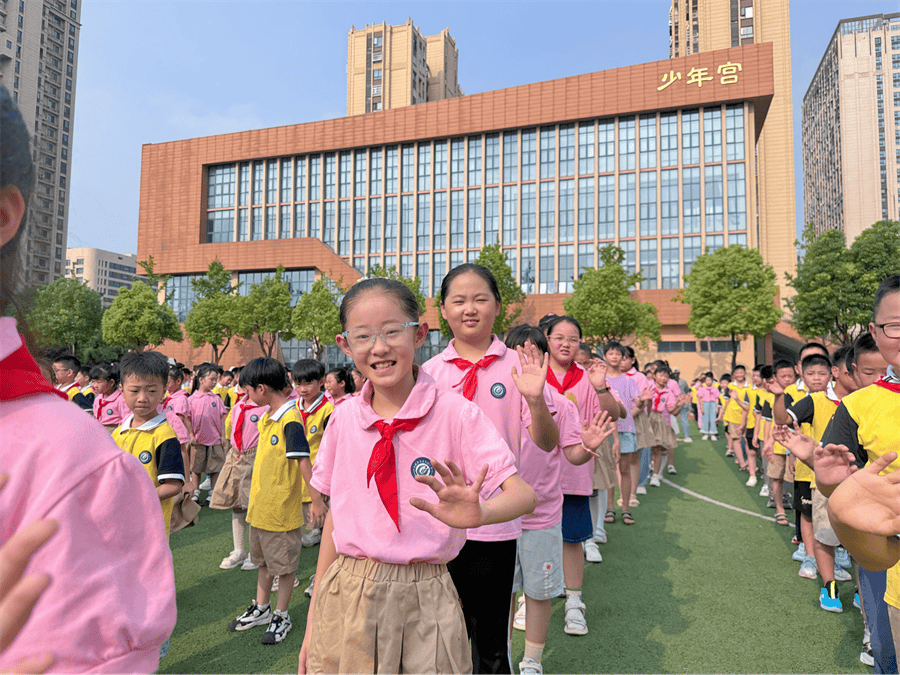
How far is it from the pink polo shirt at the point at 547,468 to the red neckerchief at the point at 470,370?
53cm

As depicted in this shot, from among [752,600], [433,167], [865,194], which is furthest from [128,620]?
[865,194]

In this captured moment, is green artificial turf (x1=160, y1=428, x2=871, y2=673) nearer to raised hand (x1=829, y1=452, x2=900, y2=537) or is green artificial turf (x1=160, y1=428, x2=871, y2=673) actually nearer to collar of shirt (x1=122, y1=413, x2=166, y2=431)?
collar of shirt (x1=122, y1=413, x2=166, y2=431)

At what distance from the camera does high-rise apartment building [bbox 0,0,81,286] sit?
0.78 m

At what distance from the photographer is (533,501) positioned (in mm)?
1592

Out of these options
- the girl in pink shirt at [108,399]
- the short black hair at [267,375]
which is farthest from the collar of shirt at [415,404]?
the girl in pink shirt at [108,399]

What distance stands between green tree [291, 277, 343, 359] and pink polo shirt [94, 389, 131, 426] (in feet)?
88.1

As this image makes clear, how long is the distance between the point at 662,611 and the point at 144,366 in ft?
13.3

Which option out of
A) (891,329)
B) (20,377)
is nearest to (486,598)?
(891,329)

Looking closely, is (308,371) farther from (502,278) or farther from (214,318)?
(214,318)

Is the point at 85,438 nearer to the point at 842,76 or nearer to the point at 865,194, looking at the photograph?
the point at 865,194

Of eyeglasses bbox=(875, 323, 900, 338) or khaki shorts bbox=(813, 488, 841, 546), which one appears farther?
khaki shorts bbox=(813, 488, 841, 546)

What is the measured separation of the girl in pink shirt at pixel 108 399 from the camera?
226 inches

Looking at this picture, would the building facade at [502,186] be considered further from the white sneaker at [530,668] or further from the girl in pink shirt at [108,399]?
the white sneaker at [530,668]

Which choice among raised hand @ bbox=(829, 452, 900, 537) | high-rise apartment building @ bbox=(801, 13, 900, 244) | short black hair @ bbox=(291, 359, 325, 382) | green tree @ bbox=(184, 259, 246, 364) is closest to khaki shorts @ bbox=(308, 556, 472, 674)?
raised hand @ bbox=(829, 452, 900, 537)
